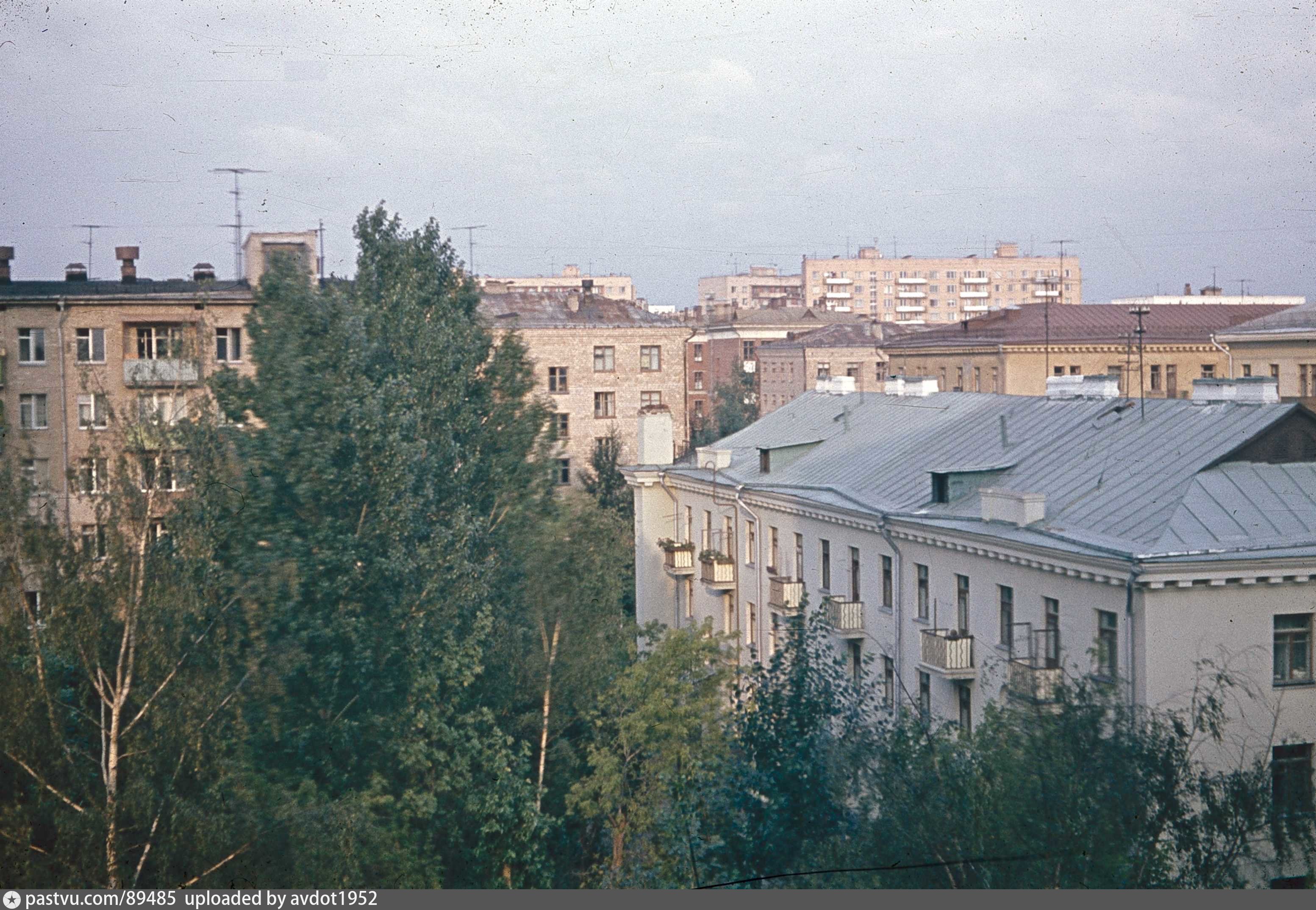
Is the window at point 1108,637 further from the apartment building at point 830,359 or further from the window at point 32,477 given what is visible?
the apartment building at point 830,359

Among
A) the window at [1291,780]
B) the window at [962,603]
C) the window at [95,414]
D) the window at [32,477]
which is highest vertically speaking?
the window at [95,414]

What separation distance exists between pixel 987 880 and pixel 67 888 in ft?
14.9

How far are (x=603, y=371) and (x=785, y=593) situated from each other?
17215 millimetres

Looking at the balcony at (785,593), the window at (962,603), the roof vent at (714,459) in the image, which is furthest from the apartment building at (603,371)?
the window at (962,603)

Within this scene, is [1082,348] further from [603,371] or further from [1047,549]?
[1047,549]

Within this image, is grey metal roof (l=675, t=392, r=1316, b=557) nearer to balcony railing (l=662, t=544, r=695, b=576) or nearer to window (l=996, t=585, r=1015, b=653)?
window (l=996, t=585, r=1015, b=653)

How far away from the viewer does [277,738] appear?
10117 mm

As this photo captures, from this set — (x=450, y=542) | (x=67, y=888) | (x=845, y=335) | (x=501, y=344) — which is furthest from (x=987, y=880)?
(x=845, y=335)

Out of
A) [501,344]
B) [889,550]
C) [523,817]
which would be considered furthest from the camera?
[501,344]

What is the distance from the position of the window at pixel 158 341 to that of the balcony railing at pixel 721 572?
9546 mm

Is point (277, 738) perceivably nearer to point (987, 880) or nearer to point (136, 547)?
point (136, 547)

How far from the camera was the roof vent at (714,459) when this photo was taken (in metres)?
22.4

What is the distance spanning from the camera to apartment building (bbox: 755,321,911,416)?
149ft

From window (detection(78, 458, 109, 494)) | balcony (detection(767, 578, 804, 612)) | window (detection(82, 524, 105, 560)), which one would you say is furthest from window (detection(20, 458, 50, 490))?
balcony (detection(767, 578, 804, 612))
